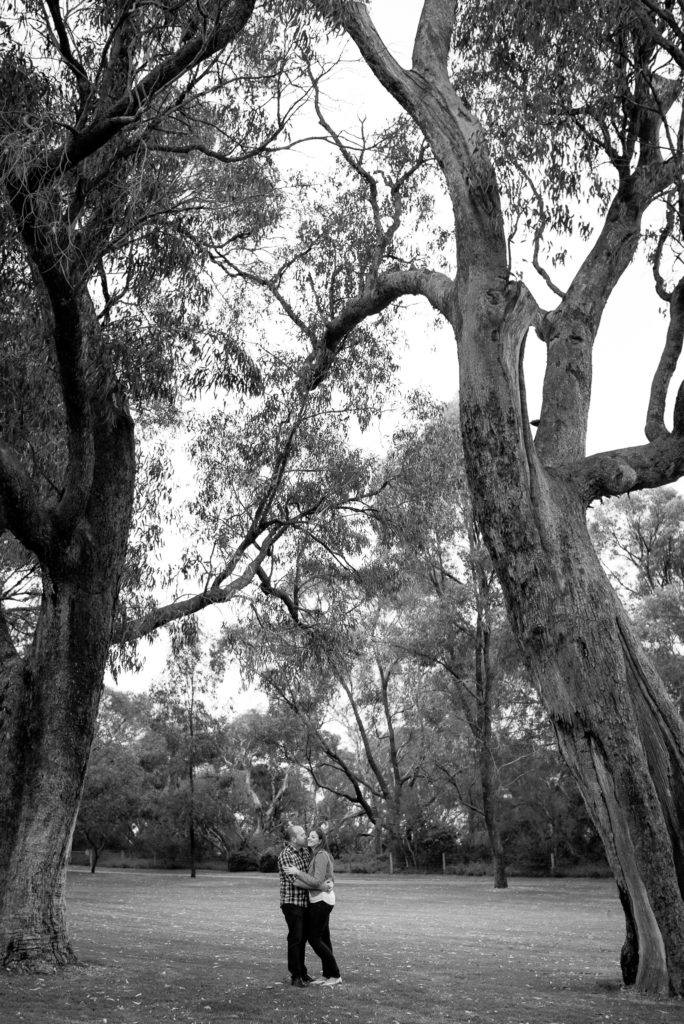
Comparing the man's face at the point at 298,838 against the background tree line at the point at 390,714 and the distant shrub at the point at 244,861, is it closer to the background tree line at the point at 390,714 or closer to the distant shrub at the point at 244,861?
the background tree line at the point at 390,714

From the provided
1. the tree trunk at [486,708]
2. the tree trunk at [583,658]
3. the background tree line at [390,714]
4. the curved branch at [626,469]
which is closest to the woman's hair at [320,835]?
the tree trunk at [583,658]

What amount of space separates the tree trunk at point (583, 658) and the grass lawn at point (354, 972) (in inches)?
31.6

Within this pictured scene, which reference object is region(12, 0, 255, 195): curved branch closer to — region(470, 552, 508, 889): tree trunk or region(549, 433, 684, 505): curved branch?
region(549, 433, 684, 505): curved branch

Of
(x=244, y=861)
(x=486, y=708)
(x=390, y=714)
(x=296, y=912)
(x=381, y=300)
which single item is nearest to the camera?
(x=296, y=912)

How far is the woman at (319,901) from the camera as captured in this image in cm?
754

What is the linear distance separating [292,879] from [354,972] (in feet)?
5.26

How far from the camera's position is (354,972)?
852 cm

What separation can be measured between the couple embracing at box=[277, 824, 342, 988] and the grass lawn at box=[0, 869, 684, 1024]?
23 cm

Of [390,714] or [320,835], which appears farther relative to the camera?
[390,714]

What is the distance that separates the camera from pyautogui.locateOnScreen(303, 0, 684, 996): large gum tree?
666cm

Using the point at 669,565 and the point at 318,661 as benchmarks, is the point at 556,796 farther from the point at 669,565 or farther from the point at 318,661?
the point at 318,661

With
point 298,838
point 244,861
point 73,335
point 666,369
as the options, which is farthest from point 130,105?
point 244,861

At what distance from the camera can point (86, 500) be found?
29.1 ft

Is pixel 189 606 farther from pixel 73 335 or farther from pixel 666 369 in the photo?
pixel 666 369
